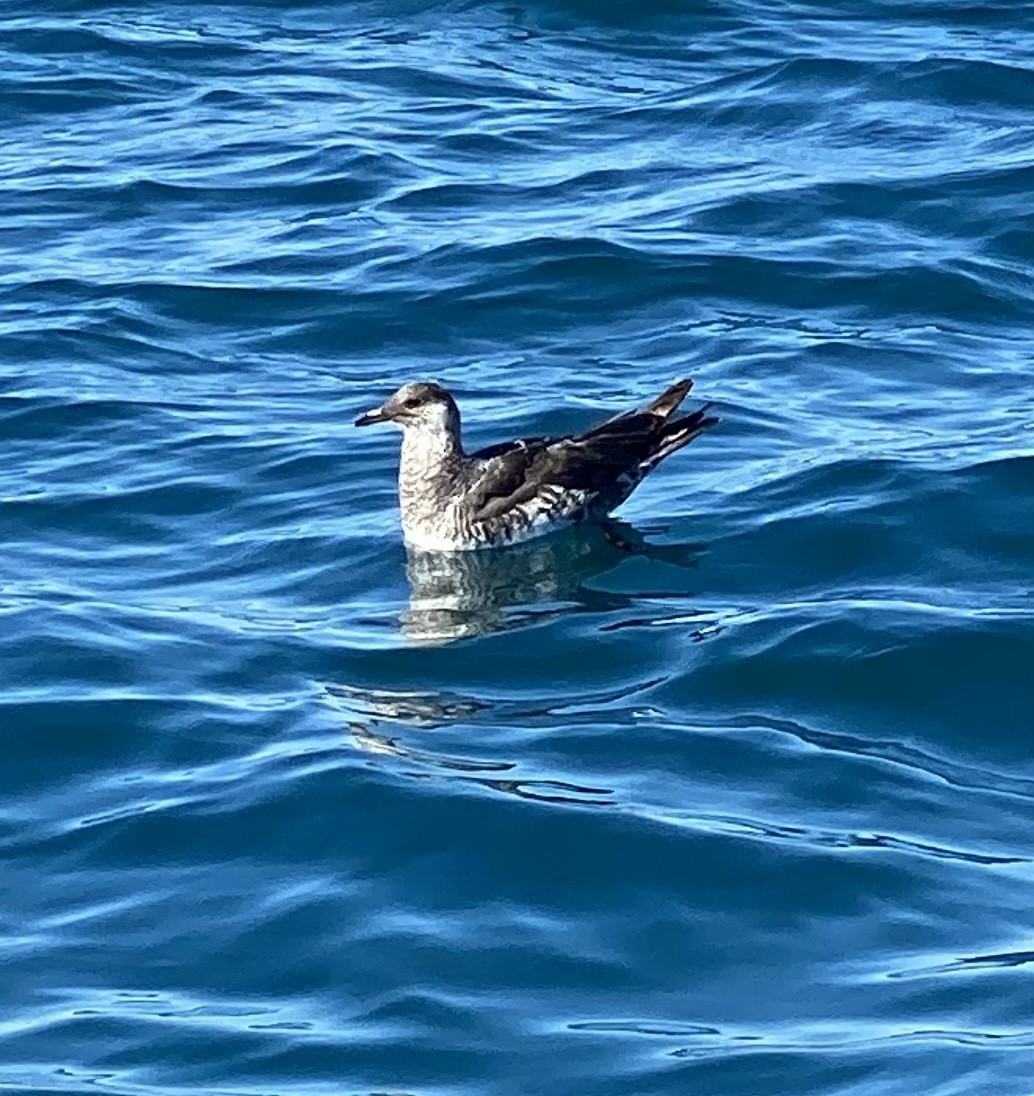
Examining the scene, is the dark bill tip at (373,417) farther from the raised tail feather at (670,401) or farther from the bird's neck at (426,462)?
the raised tail feather at (670,401)

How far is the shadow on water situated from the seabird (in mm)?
93

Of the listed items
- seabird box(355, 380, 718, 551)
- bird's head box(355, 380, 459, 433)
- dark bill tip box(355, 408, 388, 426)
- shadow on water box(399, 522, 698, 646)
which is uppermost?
bird's head box(355, 380, 459, 433)

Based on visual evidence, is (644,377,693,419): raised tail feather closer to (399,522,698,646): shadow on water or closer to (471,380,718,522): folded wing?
(471,380,718,522): folded wing

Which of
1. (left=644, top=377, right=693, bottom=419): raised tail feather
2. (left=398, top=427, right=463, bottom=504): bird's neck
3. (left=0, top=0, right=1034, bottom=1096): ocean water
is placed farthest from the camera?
(left=644, top=377, right=693, bottom=419): raised tail feather

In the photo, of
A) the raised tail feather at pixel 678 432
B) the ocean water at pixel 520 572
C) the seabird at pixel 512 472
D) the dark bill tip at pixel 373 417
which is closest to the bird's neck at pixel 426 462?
the seabird at pixel 512 472

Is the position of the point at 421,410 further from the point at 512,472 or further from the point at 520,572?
the point at 520,572

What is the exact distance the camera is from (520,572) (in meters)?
12.6

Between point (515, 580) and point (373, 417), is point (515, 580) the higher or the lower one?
the lower one

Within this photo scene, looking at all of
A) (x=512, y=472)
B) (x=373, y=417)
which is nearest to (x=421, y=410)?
(x=373, y=417)

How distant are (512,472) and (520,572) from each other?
0.50m

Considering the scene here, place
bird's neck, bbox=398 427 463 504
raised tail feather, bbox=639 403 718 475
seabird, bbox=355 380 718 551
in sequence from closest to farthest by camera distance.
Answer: seabird, bbox=355 380 718 551 → bird's neck, bbox=398 427 463 504 → raised tail feather, bbox=639 403 718 475

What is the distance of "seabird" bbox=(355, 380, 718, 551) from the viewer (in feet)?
41.9

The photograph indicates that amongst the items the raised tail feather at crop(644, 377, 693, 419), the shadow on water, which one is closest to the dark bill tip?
the shadow on water

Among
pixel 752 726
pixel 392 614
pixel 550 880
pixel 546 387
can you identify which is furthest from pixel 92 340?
pixel 550 880
